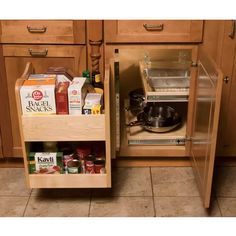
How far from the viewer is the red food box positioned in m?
1.43

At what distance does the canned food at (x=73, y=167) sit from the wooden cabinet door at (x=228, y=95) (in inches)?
29.8

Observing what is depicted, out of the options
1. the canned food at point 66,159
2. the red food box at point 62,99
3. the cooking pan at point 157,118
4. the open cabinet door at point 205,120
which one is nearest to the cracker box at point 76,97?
the red food box at point 62,99

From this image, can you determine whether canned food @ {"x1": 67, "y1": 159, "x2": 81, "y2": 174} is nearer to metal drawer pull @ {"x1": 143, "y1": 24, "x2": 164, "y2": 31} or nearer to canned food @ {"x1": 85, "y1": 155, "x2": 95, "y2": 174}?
canned food @ {"x1": 85, "y1": 155, "x2": 95, "y2": 174}

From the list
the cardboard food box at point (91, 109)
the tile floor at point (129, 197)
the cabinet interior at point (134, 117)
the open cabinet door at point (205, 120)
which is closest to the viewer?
the open cabinet door at point (205, 120)

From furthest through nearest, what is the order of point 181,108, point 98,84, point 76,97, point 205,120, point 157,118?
1. point 181,108
2. point 157,118
3. point 98,84
4. point 205,120
5. point 76,97

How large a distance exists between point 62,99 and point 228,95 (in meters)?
0.82

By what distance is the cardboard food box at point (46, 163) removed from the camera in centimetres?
158

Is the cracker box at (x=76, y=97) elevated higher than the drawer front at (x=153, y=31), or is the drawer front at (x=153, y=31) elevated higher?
the drawer front at (x=153, y=31)

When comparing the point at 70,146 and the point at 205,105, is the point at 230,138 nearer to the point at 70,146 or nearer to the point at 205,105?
the point at 205,105

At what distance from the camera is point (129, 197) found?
5.86 ft

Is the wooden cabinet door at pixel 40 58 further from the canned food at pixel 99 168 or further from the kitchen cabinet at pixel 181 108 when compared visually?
the canned food at pixel 99 168

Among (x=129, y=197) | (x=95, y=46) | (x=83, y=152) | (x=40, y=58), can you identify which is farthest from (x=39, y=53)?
(x=129, y=197)

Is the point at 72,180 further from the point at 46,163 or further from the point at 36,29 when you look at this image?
the point at 36,29
